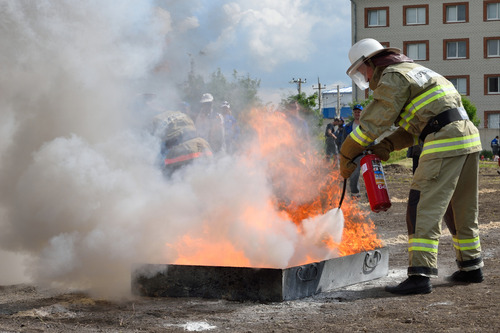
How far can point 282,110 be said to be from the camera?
710 cm

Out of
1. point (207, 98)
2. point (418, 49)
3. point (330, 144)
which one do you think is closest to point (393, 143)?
point (207, 98)

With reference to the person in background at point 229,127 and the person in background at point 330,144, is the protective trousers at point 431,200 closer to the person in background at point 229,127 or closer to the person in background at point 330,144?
the person in background at point 229,127

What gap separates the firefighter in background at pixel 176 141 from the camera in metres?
6.60

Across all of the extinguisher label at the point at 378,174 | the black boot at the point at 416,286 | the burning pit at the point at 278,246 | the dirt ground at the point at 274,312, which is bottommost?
the dirt ground at the point at 274,312

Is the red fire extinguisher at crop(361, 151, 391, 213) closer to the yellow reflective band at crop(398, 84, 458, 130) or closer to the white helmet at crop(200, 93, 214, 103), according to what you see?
the yellow reflective band at crop(398, 84, 458, 130)

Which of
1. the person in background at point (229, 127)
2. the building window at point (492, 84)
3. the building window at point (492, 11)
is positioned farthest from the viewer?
the building window at point (492, 11)

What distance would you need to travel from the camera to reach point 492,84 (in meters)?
47.6

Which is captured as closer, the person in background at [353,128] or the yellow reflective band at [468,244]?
the yellow reflective band at [468,244]

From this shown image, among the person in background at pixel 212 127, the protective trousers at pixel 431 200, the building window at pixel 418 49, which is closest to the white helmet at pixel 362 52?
the protective trousers at pixel 431 200

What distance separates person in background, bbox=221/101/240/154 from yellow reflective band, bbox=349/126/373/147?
2752 millimetres

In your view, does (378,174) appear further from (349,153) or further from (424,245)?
(424,245)

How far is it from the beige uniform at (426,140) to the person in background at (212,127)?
348 cm

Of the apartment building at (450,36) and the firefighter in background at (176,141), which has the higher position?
the apartment building at (450,36)

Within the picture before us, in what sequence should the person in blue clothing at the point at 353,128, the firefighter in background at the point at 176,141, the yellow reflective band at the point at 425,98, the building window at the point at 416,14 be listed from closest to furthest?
the yellow reflective band at the point at 425,98
the firefighter in background at the point at 176,141
the person in blue clothing at the point at 353,128
the building window at the point at 416,14
